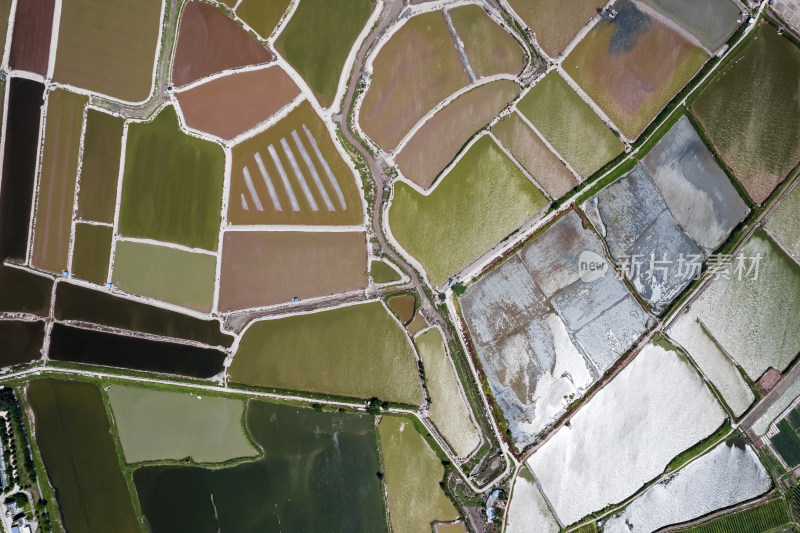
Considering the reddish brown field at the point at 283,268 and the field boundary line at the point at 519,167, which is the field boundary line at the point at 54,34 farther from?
the field boundary line at the point at 519,167

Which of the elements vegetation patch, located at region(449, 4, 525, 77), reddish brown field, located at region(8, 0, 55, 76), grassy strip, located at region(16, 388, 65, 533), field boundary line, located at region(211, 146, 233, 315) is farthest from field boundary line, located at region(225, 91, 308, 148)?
grassy strip, located at region(16, 388, 65, 533)

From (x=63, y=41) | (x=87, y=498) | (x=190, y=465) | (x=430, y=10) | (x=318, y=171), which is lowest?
(x=190, y=465)

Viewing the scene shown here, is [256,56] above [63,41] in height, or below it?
below

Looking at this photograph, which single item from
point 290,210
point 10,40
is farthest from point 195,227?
point 10,40

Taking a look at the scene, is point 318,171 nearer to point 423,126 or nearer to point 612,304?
point 423,126

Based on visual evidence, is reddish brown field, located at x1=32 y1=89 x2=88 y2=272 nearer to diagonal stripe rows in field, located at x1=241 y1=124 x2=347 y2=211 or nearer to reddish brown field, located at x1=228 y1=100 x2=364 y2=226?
reddish brown field, located at x1=228 y1=100 x2=364 y2=226

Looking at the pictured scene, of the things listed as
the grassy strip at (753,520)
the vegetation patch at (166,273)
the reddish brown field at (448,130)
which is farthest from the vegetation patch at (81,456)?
the grassy strip at (753,520)
